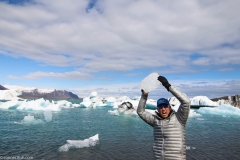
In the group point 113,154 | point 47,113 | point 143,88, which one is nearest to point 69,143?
point 113,154

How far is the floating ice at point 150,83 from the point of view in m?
4.10

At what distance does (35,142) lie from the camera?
1366cm

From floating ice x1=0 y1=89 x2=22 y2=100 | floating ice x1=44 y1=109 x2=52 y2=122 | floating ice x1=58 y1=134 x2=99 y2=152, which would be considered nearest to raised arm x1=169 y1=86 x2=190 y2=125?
floating ice x1=58 y1=134 x2=99 y2=152

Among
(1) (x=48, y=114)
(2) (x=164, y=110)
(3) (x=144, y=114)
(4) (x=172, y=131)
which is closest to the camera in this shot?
(4) (x=172, y=131)

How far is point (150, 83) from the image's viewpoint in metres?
4.16

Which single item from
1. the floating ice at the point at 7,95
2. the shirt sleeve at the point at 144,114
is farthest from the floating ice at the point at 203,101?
the floating ice at the point at 7,95

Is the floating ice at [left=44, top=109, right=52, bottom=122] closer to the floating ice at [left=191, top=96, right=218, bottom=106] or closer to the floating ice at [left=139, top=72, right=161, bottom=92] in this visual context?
the floating ice at [left=139, top=72, right=161, bottom=92]

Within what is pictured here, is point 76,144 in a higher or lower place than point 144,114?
lower

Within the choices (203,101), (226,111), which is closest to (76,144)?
(226,111)

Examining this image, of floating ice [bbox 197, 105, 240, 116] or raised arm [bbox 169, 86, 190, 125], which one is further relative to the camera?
floating ice [bbox 197, 105, 240, 116]

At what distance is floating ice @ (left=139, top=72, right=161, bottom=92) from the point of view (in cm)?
410

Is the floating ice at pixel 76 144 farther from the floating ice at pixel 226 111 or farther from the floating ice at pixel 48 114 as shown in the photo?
the floating ice at pixel 226 111

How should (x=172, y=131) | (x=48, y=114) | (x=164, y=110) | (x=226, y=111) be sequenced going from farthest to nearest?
(x=226, y=111) → (x=48, y=114) → (x=164, y=110) → (x=172, y=131)

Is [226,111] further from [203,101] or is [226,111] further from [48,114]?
[48,114]
